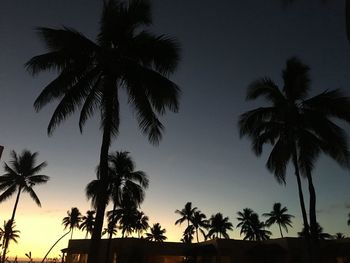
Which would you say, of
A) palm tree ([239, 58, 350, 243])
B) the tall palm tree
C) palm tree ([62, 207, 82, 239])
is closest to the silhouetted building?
palm tree ([239, 58, 350, 243])

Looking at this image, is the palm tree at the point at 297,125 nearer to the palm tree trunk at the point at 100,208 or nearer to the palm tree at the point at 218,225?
the palm tree trunk at the point at 100,208

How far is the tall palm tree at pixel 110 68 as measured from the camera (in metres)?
12.7

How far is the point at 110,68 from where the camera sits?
41.1 ft

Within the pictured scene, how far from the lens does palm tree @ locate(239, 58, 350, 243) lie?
17250mm

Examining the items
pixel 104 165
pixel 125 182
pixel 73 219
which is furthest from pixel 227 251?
pixel 73 219

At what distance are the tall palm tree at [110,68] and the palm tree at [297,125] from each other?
778 centimetres

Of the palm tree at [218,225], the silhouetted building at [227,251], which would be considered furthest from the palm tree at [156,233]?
the silhouetted building at [227,251]

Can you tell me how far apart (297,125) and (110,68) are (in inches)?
413

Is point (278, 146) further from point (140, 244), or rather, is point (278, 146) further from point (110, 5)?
point (140, 244)

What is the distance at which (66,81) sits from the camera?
1292 cm

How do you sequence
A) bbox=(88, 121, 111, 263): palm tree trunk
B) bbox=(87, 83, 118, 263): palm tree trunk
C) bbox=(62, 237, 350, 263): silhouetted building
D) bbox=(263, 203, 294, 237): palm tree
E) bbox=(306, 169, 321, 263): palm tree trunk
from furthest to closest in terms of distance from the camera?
bbox=(263, 203, 294, 237): palm tree
bbox=(62, 237, 350, 263): silhouetted building
bbox=(306, 169, 321, 263): palm tree trunk
bbox=(87, 83, 118, 263): palm tree trunk
bbox=(88, 121, 111, 263): palm tree trunk

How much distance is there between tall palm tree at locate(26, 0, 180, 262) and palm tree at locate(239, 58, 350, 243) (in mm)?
7784

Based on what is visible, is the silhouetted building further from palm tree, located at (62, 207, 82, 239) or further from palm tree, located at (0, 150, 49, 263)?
palm tree, located at (62, 207, 82, 239)

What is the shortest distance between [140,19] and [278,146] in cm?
1033
